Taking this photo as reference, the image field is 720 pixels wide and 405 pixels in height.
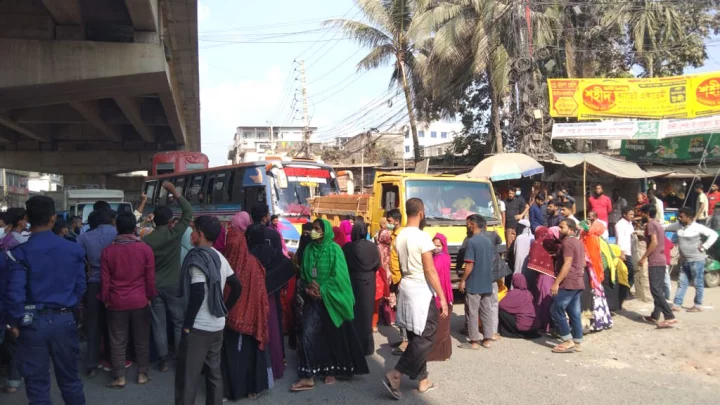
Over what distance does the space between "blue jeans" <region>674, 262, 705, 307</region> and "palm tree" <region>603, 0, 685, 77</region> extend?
57.1 ft

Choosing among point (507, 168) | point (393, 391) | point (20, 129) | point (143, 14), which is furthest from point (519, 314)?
point (20, 129)

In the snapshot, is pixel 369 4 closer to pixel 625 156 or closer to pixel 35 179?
pixel 625 156

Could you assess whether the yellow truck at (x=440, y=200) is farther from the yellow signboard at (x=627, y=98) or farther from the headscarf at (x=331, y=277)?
the yellow signboard at (x=627, y=98)

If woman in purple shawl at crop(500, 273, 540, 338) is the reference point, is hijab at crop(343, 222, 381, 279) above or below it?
above

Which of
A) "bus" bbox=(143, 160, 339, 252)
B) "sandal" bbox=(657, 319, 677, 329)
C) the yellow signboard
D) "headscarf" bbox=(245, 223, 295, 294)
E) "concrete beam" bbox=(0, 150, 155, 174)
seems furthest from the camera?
"concrete beam" bbox=(0, 150, 155, 174)

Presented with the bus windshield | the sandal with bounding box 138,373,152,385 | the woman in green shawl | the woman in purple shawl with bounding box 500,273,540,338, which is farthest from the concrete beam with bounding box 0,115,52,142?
the woman in purple shawl with bounding box 500,273,540,338

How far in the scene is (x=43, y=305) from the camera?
426 centimetres

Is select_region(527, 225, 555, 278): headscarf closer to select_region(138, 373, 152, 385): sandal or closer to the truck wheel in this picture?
select_region(138, 373, 152, 385): sandal

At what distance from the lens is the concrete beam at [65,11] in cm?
1150

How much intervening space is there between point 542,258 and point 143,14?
9.82 m

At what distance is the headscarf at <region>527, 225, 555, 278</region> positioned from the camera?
7188 mm

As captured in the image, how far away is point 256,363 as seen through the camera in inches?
207

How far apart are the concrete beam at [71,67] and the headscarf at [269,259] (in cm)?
970

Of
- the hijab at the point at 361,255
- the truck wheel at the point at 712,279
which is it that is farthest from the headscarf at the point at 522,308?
the truck wheel at the point at 712,279
